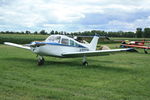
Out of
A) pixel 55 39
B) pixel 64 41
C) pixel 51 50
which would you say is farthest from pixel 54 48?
pixel 64 41

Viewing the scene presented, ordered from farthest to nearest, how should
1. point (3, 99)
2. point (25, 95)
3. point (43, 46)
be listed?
point (43, 46) < point (25, 95) < point (3, 99)

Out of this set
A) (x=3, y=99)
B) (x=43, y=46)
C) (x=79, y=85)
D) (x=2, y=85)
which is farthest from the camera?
(x=43, y=46)

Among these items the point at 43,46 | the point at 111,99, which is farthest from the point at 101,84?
the point at 43,46

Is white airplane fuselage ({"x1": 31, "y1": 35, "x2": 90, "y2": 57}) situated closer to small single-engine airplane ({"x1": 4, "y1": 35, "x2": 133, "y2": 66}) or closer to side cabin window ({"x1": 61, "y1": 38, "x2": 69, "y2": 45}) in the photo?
small single-engine airplane ({"x1": 4, "y1": 35, "x2": 133, "y2": 66})

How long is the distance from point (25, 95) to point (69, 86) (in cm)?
173

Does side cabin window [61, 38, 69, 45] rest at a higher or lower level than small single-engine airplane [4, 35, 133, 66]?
higher

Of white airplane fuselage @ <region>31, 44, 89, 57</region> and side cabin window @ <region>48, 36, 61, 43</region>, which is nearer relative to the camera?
white airplane fuselage @ <region>31, 44, 89, 57</region>

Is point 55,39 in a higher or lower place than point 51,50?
higher

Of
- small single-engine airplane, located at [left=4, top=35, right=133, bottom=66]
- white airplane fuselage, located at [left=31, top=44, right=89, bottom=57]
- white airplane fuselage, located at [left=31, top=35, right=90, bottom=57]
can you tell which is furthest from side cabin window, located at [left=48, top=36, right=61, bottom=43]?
white airplane fuselage, located at [left=31, top=44, right=89, bottom=57]

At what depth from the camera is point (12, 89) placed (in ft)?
19.3

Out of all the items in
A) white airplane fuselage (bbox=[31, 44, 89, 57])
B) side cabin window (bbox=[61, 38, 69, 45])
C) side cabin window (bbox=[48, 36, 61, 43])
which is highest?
side cabin window (bbox=[48, 36, 61, 43])

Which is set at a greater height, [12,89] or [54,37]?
[54,37]

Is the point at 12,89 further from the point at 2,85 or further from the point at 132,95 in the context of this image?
the point at 132,95

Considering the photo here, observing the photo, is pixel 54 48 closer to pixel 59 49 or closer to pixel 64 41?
pixel 59 49
